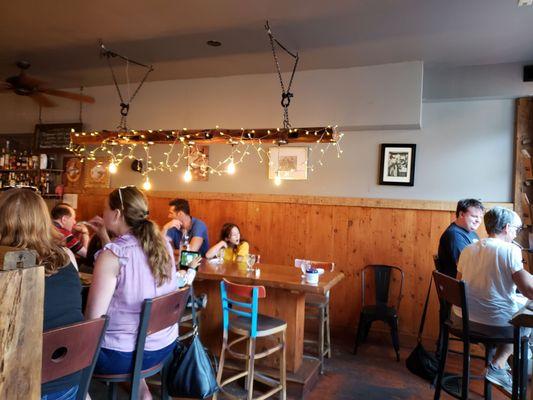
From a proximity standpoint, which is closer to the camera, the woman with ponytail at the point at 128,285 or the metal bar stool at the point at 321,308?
the woman with ponytail at the point at 128,285

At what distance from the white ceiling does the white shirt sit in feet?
5.85

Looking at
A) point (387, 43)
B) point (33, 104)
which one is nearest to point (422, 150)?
point (387, 43)

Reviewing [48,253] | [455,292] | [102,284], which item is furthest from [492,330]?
[48,253]

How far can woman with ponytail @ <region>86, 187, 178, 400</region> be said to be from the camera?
1.99 meters

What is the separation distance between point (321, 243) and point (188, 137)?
6.22ft

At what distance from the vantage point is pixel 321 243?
4.81 metres

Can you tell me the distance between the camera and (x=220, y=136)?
408cm

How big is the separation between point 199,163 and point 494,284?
3710mm

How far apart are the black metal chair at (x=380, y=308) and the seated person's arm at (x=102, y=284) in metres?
2.80

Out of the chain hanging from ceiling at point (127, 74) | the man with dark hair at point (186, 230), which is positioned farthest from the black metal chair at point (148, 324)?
the chain hanging from ceiling at point (127, 74)

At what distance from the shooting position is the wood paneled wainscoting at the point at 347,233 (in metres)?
4.44

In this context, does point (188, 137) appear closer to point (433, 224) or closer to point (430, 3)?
point (430, 3)

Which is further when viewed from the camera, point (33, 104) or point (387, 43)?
point (33, 104)

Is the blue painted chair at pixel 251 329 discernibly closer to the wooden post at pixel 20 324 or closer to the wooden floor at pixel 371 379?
the wooden floor at pixel 371 379
